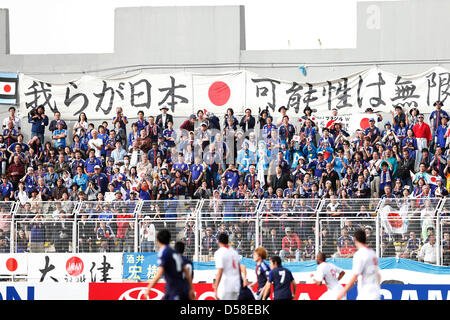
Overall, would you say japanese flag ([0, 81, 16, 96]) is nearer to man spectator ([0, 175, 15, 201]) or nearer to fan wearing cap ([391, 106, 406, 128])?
man spectator ([0, 175, 15, 201])

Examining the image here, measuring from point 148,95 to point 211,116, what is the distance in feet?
12.2

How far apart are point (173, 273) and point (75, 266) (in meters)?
10.6

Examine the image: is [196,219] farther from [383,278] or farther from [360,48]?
[360,48]

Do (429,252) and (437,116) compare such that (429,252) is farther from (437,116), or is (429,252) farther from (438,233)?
(437,116)

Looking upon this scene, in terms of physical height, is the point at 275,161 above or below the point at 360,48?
below

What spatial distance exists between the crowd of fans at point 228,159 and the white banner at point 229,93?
3.29 ft

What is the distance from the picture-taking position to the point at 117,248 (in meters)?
22.7

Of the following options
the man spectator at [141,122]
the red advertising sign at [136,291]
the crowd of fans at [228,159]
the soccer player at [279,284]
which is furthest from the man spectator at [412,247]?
the man spectator at [141,122]

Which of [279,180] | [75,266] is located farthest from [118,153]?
[75,266]

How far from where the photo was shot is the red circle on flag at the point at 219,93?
30.8 m

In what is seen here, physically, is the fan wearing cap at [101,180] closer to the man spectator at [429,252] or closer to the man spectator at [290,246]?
the man spectator at [290,246]

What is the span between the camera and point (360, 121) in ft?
93.7

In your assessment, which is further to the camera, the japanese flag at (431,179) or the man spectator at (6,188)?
the man spectator at (6,188)
